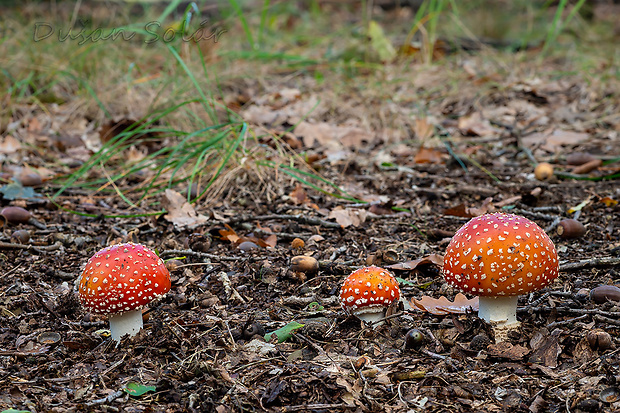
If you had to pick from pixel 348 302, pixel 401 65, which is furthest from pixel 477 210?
pixel 401 65

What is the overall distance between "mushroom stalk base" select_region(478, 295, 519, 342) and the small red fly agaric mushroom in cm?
41

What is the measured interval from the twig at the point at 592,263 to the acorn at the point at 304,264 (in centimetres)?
132

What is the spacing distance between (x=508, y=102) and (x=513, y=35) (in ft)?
14.6

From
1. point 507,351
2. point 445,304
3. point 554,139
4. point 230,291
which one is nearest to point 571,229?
point 445,304

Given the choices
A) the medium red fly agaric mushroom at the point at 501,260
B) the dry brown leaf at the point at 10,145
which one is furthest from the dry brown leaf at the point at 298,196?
the dry brown leaf at the point at 10,145

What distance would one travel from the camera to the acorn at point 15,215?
4016 millimetres

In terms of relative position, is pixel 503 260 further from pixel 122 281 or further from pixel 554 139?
pixel 554 139

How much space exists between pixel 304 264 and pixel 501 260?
1.19 meters

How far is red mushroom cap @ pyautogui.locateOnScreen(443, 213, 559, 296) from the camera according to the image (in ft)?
7.81

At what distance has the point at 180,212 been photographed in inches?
164

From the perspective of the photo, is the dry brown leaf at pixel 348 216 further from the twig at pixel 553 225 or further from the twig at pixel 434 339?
the twig at pixel 434 339

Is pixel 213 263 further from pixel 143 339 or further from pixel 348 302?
pixel 348 302

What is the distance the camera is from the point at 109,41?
653 cm

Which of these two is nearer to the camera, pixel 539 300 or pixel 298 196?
pixel 539 300
